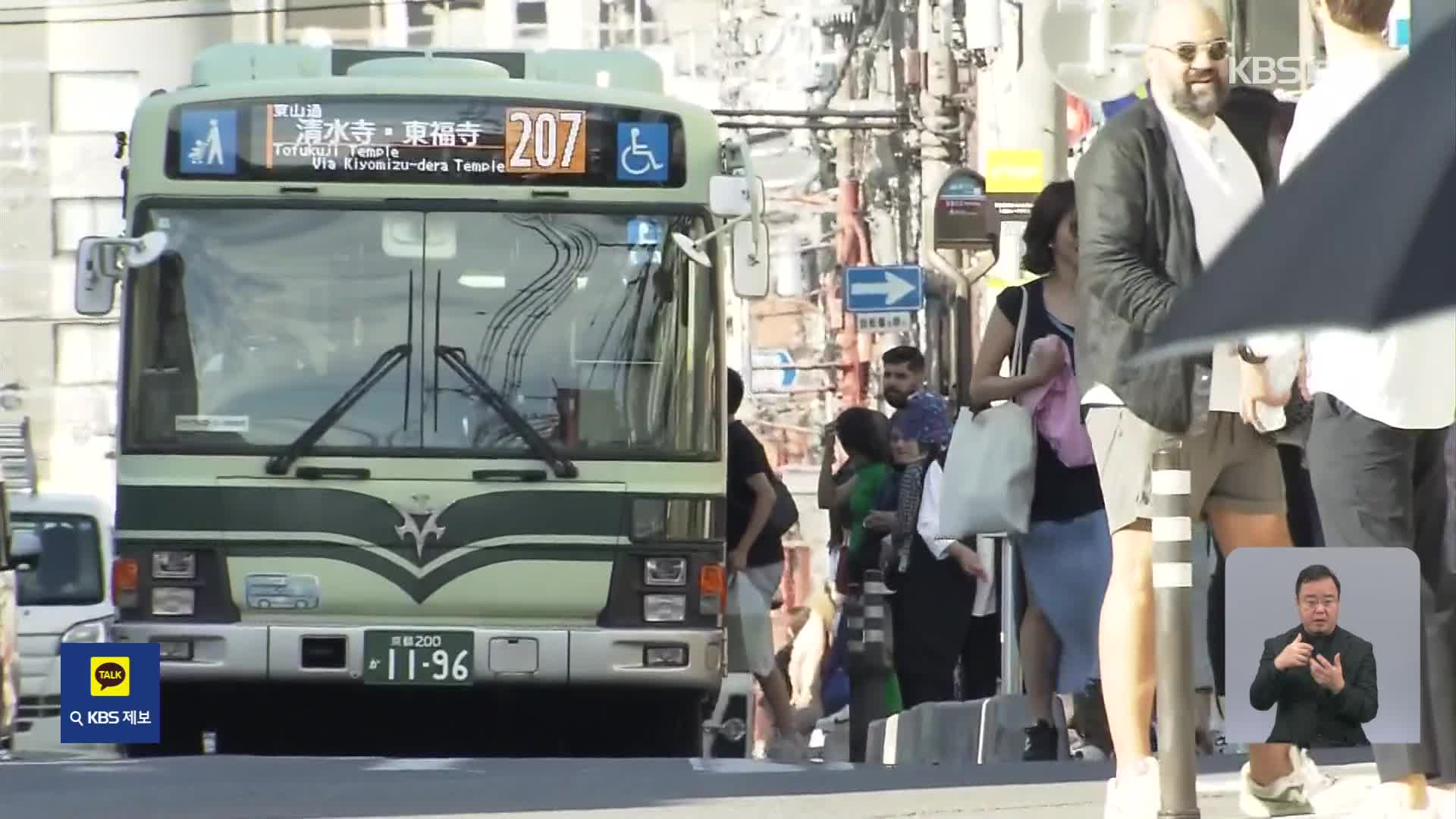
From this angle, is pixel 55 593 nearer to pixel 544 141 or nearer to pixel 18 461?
pixel 544 141

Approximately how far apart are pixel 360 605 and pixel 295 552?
0.35m

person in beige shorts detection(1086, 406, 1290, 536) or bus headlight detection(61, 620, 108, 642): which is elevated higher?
person in beige shorts detection(1086, 406, 1290, 536)

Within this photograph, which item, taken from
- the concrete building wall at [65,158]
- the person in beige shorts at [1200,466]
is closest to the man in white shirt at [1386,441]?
the person in beige shorts at [1200,466]

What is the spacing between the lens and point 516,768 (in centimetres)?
1080

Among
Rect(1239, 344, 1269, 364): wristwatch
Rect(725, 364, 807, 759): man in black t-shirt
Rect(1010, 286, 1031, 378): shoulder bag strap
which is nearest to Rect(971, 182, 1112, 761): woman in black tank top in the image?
Rect(1010, 286, 1031, 378): shoulder bag strap

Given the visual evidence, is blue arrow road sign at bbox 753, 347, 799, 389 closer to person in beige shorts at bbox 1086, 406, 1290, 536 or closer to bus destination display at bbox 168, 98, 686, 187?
bus destination display at bbox 168, 98, 686, 187

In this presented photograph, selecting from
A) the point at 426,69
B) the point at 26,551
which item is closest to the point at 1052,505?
the point at 426,69

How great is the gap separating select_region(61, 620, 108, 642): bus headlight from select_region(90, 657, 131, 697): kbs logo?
462cm

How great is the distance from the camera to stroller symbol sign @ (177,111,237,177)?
13.3 metres

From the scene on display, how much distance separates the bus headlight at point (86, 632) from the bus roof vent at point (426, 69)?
16.6 feet

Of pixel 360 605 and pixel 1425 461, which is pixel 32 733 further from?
pixel 1425 461

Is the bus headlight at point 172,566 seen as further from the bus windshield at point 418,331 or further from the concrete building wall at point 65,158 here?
the concrete building wall at point 65,158

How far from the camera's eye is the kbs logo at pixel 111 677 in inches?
518

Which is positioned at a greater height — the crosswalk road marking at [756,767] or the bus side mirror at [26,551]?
the bus side mirror at [26,551]
